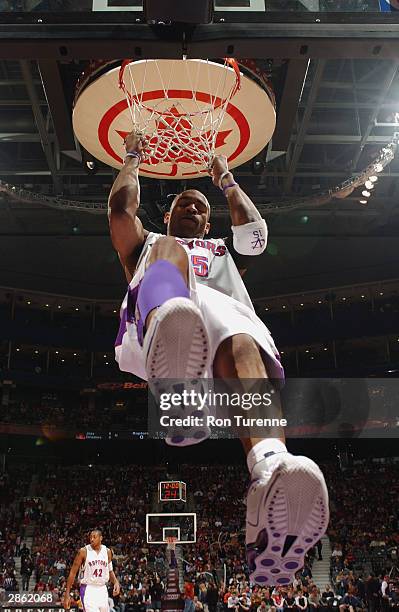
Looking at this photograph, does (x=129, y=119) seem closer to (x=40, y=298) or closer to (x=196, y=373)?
(x=196, y=373)

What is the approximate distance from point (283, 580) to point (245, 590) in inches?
469

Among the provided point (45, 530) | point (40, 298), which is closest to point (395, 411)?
point (45, 530)

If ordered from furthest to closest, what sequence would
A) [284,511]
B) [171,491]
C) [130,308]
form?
[171,491] < [130,308] < [284,511]

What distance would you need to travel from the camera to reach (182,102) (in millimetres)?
4844

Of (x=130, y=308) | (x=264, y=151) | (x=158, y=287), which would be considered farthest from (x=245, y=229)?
(x=264, y=151)

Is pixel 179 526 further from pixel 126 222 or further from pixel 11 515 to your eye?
pixel 126 222

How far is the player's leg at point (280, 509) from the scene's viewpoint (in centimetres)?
219

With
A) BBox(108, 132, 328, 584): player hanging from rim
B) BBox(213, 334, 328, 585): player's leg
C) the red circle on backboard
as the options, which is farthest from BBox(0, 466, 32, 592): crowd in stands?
BBox(213, 334, 328, 585): player's leg

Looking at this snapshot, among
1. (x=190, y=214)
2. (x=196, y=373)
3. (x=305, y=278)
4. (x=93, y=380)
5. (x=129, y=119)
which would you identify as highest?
(x=305, y=278)

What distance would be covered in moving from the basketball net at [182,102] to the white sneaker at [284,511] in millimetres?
2794

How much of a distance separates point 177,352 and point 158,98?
9.74 feet

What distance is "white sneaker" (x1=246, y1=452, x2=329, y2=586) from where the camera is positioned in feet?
7.16

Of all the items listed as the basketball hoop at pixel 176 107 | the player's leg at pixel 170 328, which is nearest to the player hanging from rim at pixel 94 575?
the basketball hoop at pixel 176 107

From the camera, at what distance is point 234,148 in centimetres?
532
